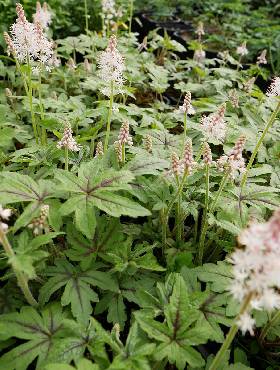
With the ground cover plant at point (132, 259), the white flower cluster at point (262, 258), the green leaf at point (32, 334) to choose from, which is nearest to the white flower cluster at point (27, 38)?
the ground cover plant at point (132, 259)

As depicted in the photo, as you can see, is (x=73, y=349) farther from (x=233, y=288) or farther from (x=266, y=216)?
(x=266, y=216)

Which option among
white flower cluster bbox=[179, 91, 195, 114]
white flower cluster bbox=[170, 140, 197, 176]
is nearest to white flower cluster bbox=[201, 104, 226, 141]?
white flower cluster bbox=[179, 91, 195, 114]

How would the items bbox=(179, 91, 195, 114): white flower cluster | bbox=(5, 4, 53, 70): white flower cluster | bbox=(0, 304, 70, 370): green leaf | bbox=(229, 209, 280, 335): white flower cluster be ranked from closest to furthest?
bbox=(229, 209, 280, 335): white flower cluster < bbox=(0, 304, 70, 370): green leaf < bbox=(179, 91, 195, 114): white flower cluster < bbox=(5, 4, 53, 70): white flower cluster

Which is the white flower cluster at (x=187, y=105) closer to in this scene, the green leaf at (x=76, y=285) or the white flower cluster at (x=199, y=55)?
the green leaf at (x=76, y=285)

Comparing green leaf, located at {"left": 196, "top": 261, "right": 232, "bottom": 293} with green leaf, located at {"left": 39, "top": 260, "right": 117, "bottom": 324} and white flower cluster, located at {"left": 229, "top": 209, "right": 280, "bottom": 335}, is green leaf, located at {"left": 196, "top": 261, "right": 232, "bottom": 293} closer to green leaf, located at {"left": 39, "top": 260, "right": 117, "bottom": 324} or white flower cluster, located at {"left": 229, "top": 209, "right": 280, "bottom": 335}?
green leaf, located at {"left": 39, "top": 260, "right": 117, "bottom": 324}

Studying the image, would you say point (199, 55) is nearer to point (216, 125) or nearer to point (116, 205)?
point (216, 125)

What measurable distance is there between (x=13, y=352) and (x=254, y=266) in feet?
3.76

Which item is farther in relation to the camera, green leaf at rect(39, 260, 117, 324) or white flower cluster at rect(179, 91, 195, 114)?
white flower cluster at rect(179, 91, 195, 114)

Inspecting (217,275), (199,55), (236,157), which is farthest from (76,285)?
(199,55)

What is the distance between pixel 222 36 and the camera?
22.6 feet

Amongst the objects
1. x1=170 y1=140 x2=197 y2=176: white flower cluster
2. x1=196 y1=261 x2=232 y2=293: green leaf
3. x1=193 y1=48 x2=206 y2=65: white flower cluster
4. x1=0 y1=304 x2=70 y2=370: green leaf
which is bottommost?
x1=0 y1=304 x2=70 y2=370: green leaf

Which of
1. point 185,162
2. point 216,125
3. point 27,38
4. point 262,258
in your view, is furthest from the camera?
point 27,38

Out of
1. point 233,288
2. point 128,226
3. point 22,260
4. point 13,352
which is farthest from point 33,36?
point 233,288

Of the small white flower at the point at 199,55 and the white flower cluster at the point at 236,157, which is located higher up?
the white flower cluster at the point at 236,157
